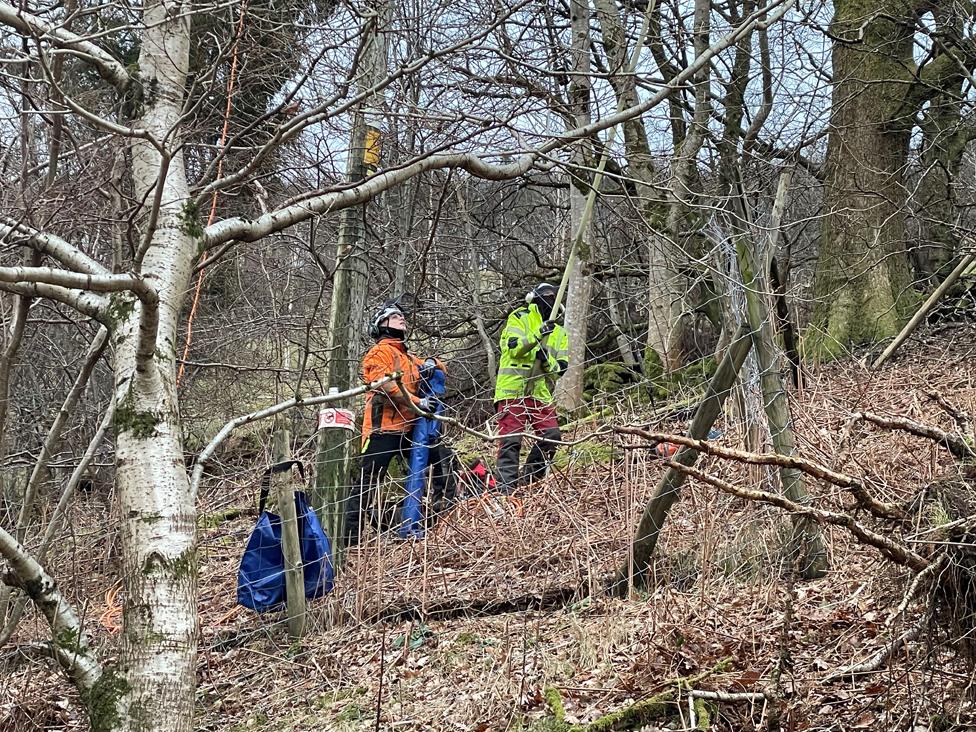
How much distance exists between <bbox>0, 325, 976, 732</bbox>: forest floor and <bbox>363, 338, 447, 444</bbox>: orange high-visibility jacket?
1083mm

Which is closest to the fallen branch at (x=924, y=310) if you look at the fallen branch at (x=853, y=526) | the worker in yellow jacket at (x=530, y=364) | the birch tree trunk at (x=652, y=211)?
the birch tree trunk at (x=652, y=211)

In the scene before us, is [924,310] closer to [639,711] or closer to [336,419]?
[336,419]

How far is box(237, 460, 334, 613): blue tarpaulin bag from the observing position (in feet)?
21.2

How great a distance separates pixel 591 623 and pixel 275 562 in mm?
2383

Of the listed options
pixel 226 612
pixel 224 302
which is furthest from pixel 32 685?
pixel 224 302

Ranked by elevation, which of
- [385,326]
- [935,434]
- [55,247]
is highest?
[55,247]

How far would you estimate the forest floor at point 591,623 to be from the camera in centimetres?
411

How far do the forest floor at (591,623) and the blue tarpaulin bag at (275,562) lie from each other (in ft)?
0.59

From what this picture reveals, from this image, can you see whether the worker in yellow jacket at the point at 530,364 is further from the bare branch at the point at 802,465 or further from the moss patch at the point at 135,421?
the bare branch at the point at 802,465

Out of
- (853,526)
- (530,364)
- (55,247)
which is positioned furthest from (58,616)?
(530,364)

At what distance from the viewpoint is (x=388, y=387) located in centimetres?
725

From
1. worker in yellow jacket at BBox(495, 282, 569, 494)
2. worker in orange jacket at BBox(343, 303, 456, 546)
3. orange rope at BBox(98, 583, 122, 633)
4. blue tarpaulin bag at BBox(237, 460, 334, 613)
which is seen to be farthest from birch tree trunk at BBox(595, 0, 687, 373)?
orange rope at BBox(98, 583, 122, 633)

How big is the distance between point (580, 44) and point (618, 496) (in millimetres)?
4126

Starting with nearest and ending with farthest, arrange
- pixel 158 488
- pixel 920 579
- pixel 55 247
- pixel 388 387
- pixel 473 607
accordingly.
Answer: pixel 920 579 → pixel 158 488 → pixel 55 247 → pixel 473 607 → pixel 388 387
